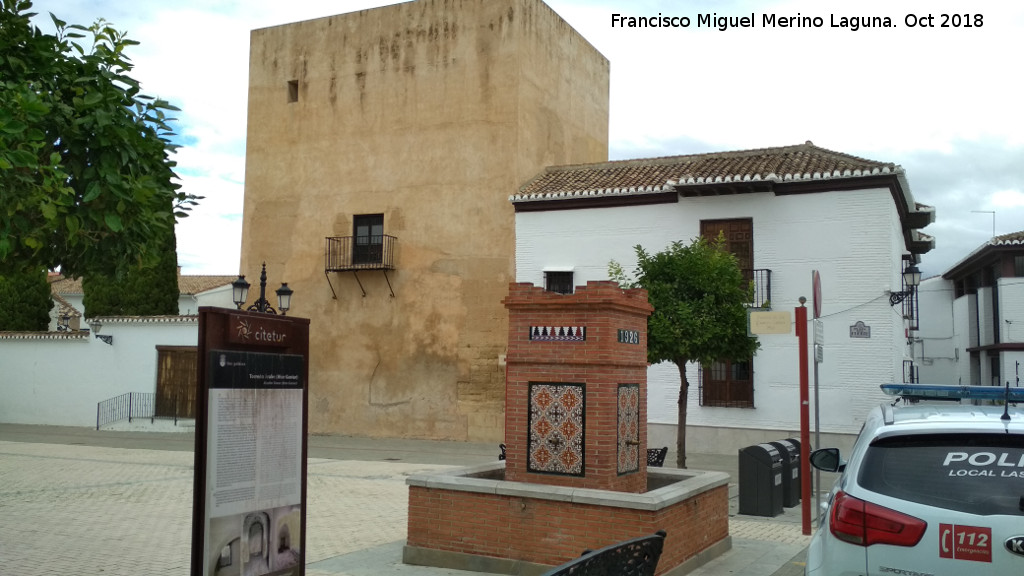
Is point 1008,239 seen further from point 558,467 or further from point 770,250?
point 558,467

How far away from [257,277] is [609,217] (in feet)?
36.0

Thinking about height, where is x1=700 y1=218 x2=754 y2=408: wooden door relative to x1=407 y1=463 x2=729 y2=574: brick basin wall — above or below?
above

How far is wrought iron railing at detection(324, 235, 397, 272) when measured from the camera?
24.7 metres

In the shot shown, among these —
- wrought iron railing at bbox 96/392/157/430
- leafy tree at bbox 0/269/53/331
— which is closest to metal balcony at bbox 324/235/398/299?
wrought iron railing at bbox 96/392/157/430

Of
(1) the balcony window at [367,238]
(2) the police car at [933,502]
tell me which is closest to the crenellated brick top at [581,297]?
(2) the police car at [933,502]

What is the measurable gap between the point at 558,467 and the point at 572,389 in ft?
2.29

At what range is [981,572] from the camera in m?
4.25

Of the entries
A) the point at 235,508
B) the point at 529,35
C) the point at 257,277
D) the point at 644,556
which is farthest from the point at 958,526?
the point at 257,277

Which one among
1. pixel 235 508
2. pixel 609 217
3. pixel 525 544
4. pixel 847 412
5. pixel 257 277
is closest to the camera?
pixel 235 508

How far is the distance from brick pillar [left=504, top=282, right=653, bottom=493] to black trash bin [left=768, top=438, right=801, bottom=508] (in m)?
4.48

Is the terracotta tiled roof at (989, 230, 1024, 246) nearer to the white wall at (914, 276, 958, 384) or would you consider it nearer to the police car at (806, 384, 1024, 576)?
the white wall at (914, 276, 958, 384)

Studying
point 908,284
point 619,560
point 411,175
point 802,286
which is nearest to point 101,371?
point 411,175

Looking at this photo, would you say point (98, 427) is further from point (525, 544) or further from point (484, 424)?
point (525, 544)

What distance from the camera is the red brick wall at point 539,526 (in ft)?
23.6
